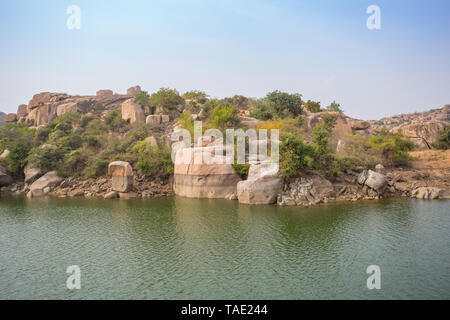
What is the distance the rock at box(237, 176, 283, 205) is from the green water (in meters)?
1.42

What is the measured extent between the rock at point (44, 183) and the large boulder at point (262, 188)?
886 inches

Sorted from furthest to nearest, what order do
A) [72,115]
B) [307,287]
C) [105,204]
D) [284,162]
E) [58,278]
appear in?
[72,115]
[105,204]
[284,162]
[58,278]
[307,287]

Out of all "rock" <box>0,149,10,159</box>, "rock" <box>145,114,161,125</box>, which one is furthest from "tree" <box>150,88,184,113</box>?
"rock" <box>0,149,10,159</box>

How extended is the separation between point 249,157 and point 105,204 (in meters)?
14.3

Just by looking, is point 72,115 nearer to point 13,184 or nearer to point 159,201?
point 13,184

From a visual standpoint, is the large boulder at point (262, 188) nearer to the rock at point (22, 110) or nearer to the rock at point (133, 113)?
the rock at point (133, 113)

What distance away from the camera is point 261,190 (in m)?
27.0

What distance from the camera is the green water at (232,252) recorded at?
12.3 m

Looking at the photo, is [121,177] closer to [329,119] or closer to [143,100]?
[143,100]

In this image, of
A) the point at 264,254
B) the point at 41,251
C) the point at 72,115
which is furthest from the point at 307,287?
the point at 72,115

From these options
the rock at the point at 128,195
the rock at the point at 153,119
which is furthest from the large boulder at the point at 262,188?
the rock at the point at 153,119

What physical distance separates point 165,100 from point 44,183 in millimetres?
20764

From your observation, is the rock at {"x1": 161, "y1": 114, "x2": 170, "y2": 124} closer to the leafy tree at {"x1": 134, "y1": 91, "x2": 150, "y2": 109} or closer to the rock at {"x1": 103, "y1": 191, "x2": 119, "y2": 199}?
the leafy tree at {"x1": 134, "y1": 91, "x2": 150, "y2": 109}

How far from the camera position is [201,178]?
100 feet
